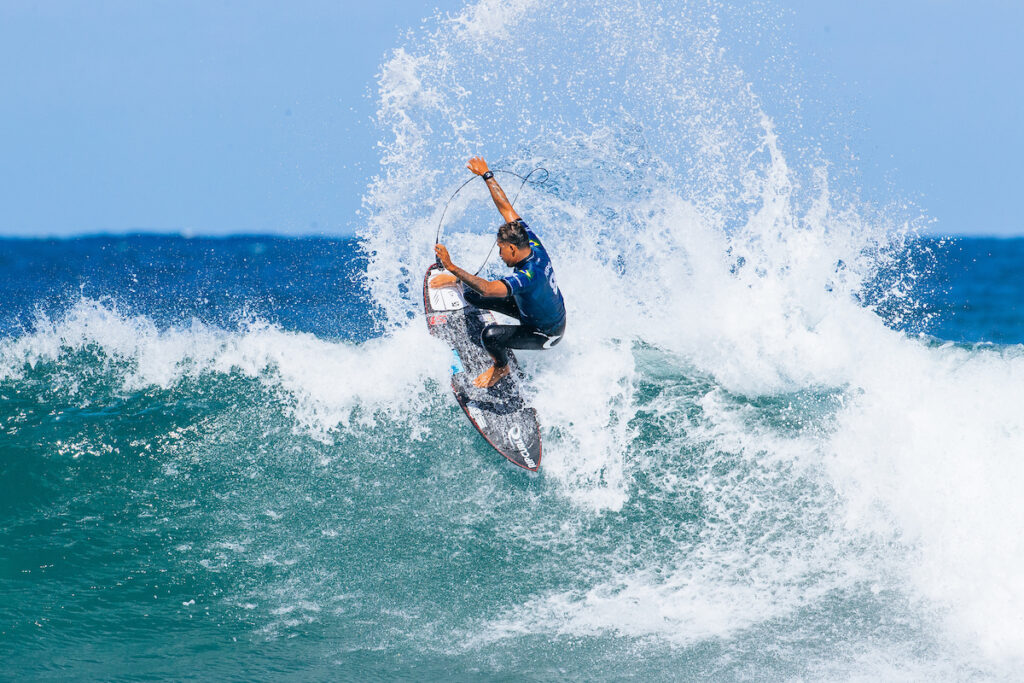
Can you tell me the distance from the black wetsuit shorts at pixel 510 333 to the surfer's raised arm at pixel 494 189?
0.79m

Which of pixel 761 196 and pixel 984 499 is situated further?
pixel 761 196

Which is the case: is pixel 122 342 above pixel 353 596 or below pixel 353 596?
above

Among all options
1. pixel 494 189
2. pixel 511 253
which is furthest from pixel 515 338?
pixel 494 189

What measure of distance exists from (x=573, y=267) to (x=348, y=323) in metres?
7.63

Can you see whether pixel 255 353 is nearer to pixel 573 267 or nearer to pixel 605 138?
pixel 573 267

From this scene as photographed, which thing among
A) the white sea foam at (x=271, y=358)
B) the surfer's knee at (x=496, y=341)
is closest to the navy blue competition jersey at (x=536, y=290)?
the surfer's knee at (x=496, y=341)

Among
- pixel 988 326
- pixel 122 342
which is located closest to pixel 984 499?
pixel 122 342

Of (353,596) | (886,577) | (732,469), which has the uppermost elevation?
(732,469)

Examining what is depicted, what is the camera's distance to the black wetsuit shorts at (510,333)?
740 centimetres

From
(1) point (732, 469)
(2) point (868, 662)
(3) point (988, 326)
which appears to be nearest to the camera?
(2) point (868, 662)

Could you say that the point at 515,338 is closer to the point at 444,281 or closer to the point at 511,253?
the point at 511,253

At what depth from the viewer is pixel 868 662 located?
558 centimetres

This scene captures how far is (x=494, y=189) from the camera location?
295 inches

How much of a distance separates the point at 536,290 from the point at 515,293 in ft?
0.61
